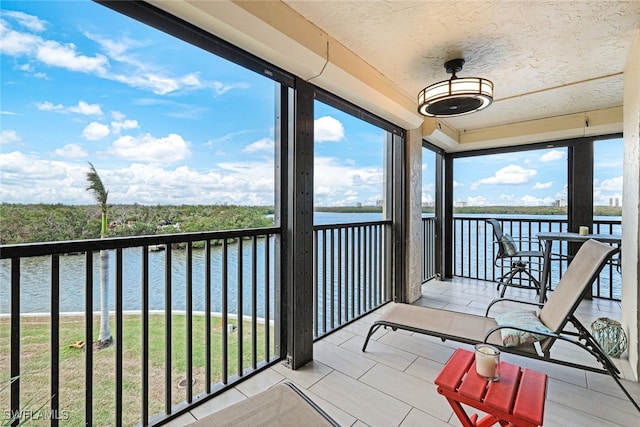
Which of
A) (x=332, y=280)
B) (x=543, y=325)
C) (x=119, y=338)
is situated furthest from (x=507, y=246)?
(x=119, y=338)

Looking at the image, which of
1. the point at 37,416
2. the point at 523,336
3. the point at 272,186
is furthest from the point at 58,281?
the point at 523,336

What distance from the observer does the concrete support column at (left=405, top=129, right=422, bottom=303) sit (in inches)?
148

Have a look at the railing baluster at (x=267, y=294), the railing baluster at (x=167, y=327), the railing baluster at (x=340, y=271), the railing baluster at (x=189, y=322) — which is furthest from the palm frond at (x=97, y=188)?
the railing baluster at (x=340, y=271)

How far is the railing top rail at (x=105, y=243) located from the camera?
3.94ft

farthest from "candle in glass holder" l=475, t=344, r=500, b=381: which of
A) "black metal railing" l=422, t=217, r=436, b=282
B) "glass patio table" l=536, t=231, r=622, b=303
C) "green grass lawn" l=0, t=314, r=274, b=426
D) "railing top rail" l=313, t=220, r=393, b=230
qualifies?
"black metal railing" l=422, t=217, r=436, b=282

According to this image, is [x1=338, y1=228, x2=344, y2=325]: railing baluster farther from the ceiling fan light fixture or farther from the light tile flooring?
A: the ceiling fan light fixture

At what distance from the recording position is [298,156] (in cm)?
227

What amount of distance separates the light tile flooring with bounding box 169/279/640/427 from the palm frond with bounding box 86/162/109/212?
133 centimetres

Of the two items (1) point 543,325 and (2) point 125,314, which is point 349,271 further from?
(2) point 125,314

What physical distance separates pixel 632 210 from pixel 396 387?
88.5 inches

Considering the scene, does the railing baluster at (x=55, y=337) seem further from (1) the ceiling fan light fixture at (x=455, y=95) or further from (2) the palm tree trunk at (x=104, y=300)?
(1) the ceiling fan light fixture at (x=455, y=95)

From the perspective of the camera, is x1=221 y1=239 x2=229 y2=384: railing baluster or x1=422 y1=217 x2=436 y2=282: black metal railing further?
x1=422 y1=217 x2=436 y2=282: black metal railing

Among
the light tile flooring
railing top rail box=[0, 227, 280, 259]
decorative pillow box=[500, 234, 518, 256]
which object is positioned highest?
railing top rail box=[0, 227, 280, 259]

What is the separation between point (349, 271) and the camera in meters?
3.28
